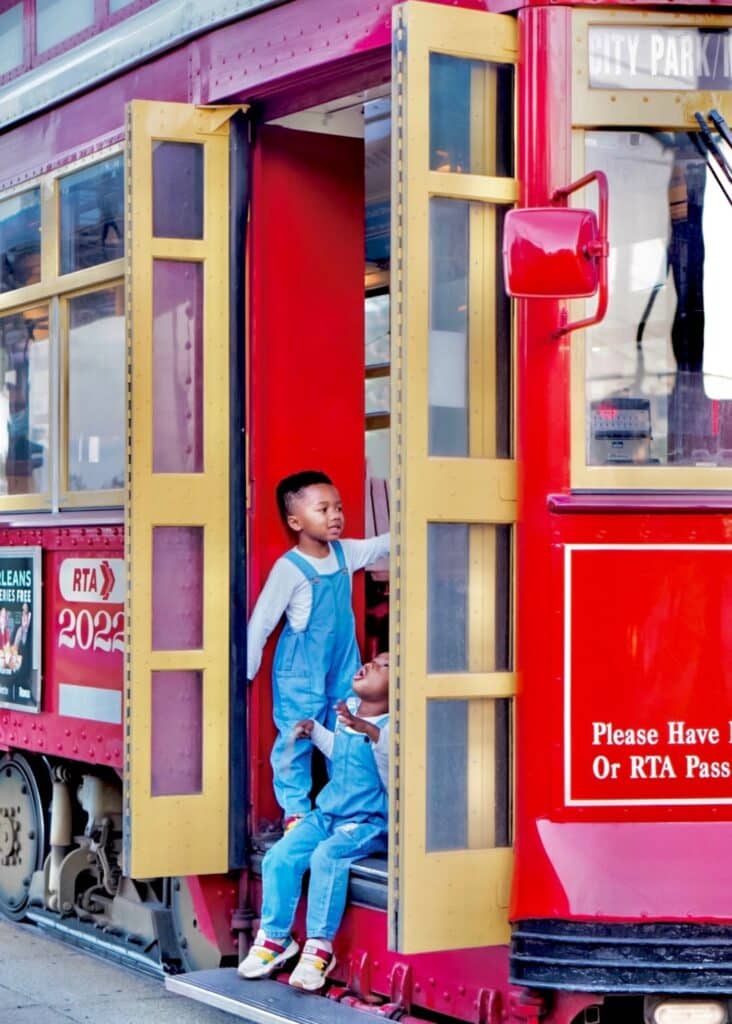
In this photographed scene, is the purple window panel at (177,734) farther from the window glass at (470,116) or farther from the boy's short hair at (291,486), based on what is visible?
the window glass at (470,116)

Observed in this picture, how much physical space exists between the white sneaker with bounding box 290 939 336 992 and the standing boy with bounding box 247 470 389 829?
1.75 ft

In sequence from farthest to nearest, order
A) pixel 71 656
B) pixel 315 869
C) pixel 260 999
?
pixel 71 656 → pixel 315 869 → pixel 260 999

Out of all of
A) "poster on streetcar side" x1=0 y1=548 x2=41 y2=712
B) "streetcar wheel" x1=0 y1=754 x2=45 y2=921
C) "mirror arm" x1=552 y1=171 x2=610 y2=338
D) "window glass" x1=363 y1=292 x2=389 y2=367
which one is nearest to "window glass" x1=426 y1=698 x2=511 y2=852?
"mirror arm" x1=552 y1=171 x2=610 y2=338

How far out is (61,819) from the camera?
6.95 metres

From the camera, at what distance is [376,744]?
220 inches

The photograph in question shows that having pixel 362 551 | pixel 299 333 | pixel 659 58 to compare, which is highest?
pixel 659 58

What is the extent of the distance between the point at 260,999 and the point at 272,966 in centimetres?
23

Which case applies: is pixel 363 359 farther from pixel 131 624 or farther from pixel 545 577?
pixel 545 577

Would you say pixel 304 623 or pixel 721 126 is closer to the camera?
pixel 721 126

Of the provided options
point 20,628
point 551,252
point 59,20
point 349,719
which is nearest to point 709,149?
point 551,252

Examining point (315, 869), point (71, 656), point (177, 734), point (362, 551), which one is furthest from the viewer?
point (71, 656)

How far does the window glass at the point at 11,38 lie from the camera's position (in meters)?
7.00

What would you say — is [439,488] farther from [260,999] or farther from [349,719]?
[260,999]

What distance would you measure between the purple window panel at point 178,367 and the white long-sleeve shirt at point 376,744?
90cm
